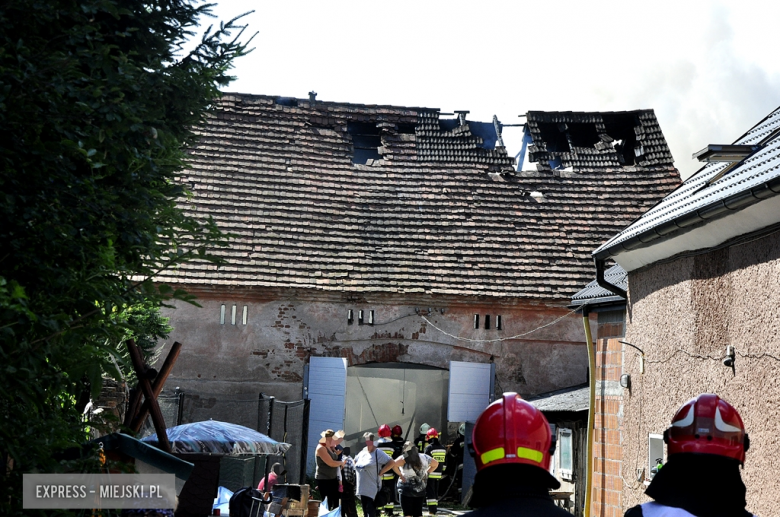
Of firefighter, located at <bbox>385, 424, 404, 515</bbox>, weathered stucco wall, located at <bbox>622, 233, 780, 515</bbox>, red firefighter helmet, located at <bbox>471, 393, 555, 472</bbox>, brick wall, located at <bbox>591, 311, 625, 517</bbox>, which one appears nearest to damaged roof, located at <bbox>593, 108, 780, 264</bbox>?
weathered stucco wall, located at <bbox>622, 233, 780, 515</bbox>

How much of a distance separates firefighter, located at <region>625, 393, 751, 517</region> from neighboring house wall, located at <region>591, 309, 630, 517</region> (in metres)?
6.56

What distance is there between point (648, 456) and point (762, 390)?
2.65m

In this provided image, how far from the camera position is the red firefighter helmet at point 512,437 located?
3.12 metres

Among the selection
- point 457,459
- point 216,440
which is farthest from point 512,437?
point 457,459

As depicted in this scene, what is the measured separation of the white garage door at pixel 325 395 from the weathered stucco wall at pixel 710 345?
957 centimetres

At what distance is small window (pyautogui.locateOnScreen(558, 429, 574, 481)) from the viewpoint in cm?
1625

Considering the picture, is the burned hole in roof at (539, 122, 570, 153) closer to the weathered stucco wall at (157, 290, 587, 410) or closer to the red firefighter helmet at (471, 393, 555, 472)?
the weathered stucco wall at (157, 290, 587, 410)

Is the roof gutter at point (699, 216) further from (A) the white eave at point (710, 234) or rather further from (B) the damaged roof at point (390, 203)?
(B) the damaged roof at point (390, 203)

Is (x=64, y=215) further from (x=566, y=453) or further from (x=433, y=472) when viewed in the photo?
(x=566, y=453)

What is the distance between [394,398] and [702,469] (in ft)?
64.2

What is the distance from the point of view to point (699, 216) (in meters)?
7.34

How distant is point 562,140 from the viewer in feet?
79.2

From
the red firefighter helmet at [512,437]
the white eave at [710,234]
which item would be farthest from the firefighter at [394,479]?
the red firefighter helmet at [512,437]

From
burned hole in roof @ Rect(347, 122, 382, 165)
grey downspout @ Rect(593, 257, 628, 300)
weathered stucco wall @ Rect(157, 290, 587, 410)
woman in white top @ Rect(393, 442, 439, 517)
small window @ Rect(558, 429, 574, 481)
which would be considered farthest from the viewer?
burned hole in roof @ Rect(347, 122, 382, 165)
